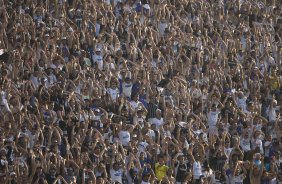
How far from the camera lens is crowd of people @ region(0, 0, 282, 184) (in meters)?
24.5

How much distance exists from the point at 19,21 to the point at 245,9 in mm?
7450

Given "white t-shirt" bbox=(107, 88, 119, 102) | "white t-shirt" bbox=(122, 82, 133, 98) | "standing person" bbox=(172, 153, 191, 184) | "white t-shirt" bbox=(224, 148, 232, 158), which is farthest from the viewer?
"white t-shirt" bbox=(122, 82, 133, 98)

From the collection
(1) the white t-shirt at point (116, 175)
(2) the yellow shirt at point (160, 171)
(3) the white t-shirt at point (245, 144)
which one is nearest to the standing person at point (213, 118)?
(3) the white t-shirt at point (245, 144)

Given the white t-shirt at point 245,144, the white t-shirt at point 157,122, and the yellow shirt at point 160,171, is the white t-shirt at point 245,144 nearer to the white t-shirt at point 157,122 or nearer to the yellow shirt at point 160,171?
the white t-shirt at point 157,122

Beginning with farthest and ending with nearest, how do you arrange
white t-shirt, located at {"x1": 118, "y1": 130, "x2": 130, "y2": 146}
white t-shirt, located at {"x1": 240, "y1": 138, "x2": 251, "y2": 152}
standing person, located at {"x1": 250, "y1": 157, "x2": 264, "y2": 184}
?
white t-shirt, located at {"x1": 240, "y1": 138, "x2": 251, "y2": 152} → white t-shirt, located at {"x1": 118, "y1": 130, "x2": 130, "y2": 146} → standing person, located at {"x1": 250, "y1": 157, "x2": 264, "y2": 184}

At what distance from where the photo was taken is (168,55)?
29328 millimetres

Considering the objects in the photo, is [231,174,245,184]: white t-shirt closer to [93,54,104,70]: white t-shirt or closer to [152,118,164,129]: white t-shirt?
[152,118,164,129]: white t-shirt

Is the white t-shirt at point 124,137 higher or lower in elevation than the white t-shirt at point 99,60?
lower

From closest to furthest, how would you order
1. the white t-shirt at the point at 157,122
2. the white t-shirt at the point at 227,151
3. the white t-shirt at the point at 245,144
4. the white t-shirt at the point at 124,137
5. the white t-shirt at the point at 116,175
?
the white t-shirt at the point at 116,175 → the white t-shirt at the point at 124,137 → the white t-shirt at the point at 227,151 → the white t-shirt at the point at 245,144 → the white t-shirt at the point at 157,122

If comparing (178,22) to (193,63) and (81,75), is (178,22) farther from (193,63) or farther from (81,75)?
(81,75)

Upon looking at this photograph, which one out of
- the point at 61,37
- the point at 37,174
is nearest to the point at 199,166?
the point at 37,174

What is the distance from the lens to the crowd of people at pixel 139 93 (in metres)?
24.5

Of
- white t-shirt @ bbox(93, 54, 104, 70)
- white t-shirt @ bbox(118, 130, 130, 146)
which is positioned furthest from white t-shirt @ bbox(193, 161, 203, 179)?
white t-shirt @ bbox(93, 54, 104, 70)

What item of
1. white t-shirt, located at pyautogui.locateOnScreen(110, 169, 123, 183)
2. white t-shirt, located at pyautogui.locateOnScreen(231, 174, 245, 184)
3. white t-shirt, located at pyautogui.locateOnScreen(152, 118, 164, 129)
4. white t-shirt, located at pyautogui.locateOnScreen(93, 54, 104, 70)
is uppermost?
white t-shirt, located at pyautogui.locateOnScreen(93, 54, 104, 70)
